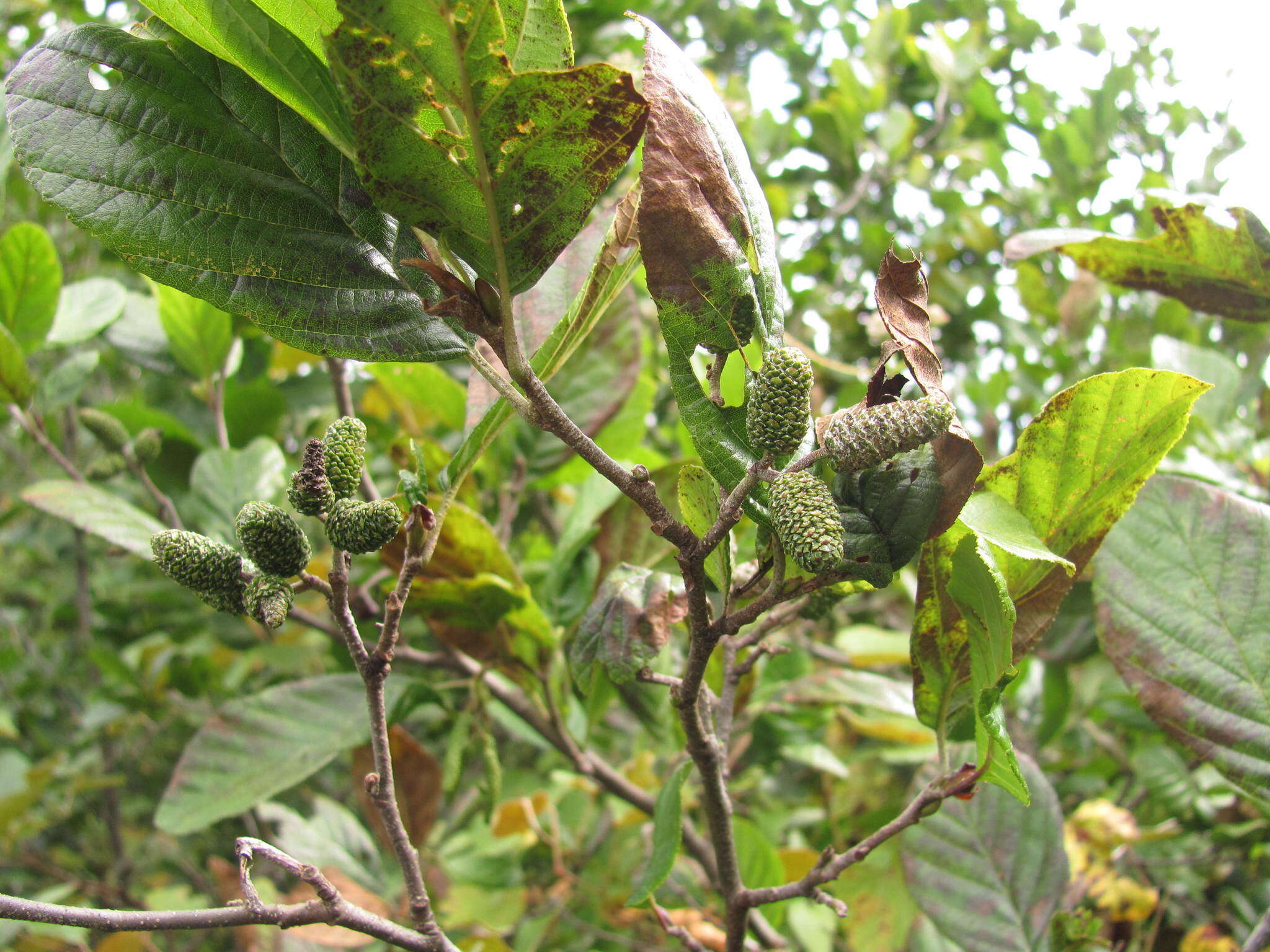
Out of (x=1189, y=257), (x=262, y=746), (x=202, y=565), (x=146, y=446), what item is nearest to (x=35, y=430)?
(x=146, y=446)

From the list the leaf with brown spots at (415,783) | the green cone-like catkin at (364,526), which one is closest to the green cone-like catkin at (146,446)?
the leaf with brown spots at (415,783)

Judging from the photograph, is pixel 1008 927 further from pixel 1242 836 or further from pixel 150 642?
pixel 150 642

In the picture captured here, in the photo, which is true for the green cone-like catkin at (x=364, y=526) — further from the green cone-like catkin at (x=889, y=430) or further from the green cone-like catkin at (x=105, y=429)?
the green cone-like catkin at (x=105, y=429)

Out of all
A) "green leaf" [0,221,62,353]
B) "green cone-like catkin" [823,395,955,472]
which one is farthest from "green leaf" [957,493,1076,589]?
"green leaf" [0,221,62,353]

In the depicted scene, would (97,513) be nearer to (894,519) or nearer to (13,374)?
(13,374)

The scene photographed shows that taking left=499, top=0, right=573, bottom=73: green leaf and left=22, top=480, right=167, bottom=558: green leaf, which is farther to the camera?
left=22, top=480, right=167, bottom=558: green leaf

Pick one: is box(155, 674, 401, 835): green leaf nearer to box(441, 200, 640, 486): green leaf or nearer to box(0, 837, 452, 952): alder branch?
box(0, 837, 452, 952): alder branch

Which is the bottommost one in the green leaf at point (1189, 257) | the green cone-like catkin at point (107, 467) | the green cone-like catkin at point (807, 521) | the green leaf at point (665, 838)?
the green leaf at point (665, 838)
